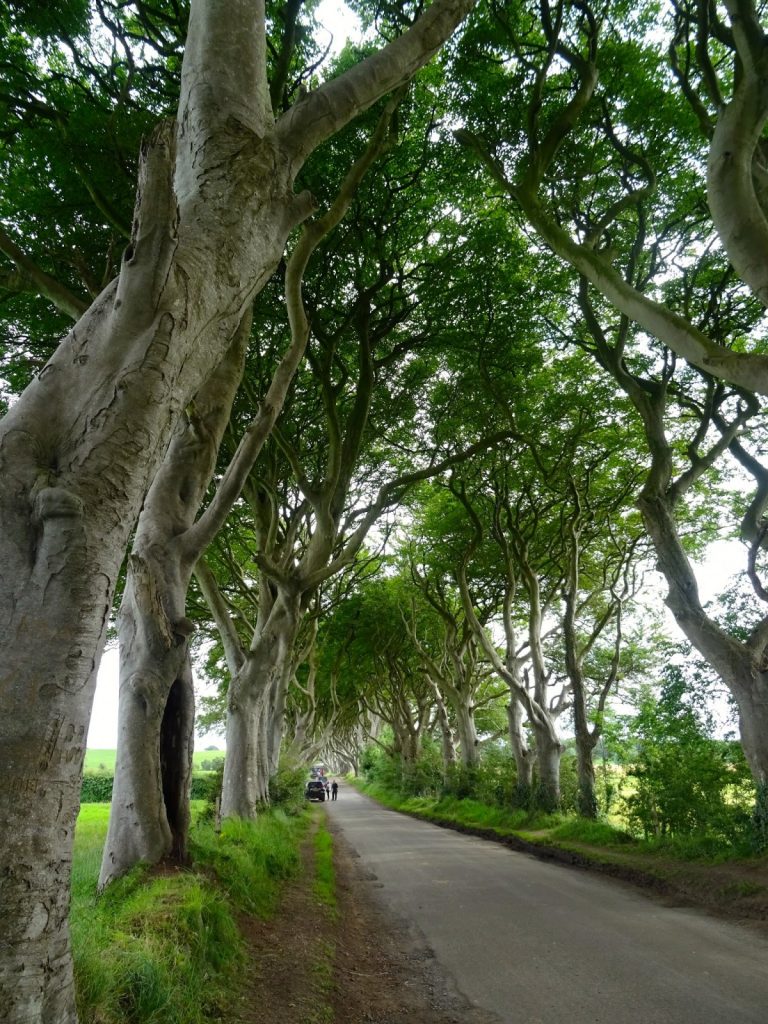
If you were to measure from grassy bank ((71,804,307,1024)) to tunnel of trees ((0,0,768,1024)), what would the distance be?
68 cm

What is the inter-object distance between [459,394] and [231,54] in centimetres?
1120

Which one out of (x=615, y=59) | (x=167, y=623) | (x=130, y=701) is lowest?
(x=130, y=701)

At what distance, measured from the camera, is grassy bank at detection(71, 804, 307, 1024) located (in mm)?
3641

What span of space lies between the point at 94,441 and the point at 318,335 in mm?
8799

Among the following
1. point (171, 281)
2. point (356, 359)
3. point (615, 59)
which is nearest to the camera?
point (171, 281)

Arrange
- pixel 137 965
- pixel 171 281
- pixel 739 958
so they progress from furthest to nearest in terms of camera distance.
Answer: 1. pixel 739 958
2. pixel 137 965
3. pixel 171 281

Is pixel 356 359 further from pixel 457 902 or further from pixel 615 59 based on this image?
pixel 457 902

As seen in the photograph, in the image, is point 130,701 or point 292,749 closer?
point 130,701

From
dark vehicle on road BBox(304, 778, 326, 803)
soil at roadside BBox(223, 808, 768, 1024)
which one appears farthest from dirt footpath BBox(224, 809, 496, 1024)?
dark vehicle on road BBox(304, 778, 326, 803)

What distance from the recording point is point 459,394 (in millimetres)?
14547

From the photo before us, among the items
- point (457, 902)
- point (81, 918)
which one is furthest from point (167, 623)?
point (457, 902)

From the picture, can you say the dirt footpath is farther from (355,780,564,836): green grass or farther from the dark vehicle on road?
the dark vehicle on road

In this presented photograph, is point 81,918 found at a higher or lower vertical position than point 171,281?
lower

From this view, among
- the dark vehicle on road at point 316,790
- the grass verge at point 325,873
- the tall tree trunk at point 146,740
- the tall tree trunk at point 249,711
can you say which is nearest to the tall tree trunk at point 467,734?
the grass verge at point 325,873
